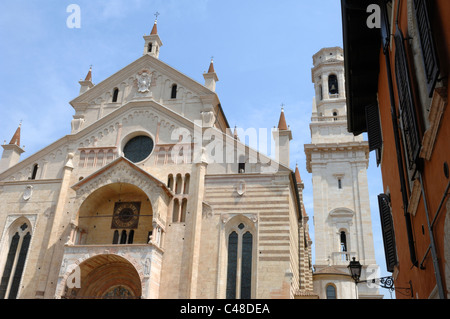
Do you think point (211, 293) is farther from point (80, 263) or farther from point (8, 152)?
point (8, 152)

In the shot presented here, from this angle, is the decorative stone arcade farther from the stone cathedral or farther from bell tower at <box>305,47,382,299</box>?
bell tower at <box>305,47,382,299</box>

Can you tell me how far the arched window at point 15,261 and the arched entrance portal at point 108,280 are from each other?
400cm

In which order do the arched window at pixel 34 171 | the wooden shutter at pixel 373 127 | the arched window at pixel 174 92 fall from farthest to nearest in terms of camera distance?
the arched window at pixel 174 92 → the arched window at pixel 34 171 → the wooden shutter at pixel 373 127

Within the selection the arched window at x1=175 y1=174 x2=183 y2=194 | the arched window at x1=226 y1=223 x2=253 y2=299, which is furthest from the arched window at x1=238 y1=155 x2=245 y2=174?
the arched window at x1=175 y1=174 x2=183 y2=194

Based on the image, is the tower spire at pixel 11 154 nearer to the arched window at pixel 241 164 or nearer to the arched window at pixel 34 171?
the arched window at pixel 34 171

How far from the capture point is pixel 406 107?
7738 mm

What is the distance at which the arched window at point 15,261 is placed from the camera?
2462cm

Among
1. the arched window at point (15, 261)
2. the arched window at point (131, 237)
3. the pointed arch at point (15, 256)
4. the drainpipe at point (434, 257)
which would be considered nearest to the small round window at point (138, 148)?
the arched window at point (131, 237)

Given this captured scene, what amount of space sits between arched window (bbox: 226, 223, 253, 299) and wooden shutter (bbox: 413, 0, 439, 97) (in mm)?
17930

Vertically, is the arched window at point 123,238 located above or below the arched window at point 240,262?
above

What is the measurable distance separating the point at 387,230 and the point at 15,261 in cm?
2098

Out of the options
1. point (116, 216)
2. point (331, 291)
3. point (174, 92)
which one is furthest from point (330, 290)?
point (174, 92)
